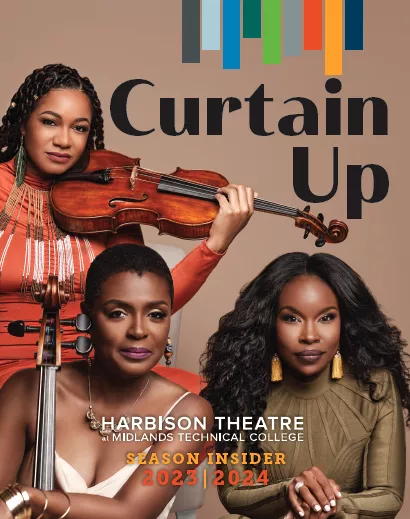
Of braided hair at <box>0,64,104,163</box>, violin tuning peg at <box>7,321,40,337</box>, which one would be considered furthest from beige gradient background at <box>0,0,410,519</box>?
violin tuning peg at <box>7,321,40,337</box>

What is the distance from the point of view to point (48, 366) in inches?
94.3

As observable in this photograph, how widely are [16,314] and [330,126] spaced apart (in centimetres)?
175

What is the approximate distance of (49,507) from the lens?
7.41 ft

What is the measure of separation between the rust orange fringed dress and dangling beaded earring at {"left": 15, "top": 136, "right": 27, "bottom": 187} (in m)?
0.02

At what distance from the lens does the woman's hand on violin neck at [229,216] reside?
2.99 meters

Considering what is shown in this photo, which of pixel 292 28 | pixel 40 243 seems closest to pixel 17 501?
pixel 40 243

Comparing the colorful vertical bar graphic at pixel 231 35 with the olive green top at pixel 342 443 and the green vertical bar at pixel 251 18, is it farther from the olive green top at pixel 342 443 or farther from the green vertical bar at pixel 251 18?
the olive green top at pixel 342 443

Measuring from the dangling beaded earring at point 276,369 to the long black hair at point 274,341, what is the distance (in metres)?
0.02

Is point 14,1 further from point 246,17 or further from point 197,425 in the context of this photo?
point 197,425

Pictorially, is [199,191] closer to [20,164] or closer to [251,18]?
[20,164]

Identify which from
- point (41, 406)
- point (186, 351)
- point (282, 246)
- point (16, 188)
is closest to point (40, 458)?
point (41, 406)

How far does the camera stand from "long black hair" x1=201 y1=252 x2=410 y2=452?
2818 mm

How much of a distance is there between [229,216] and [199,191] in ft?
0.42

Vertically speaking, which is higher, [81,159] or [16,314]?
[81,159]
